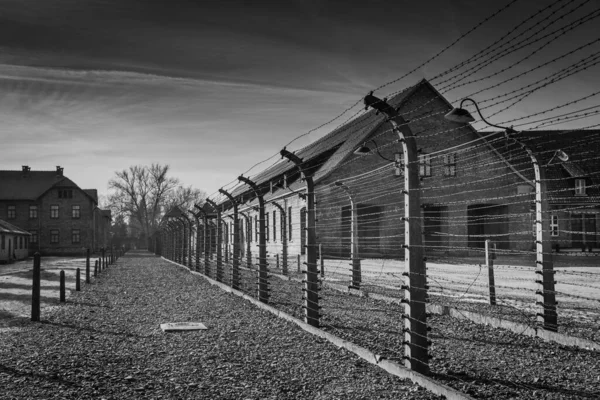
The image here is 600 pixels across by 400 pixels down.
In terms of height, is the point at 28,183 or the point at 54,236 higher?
the point at 28,183

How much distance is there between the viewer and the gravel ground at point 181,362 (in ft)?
15.9

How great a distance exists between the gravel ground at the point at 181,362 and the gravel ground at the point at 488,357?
1.83 ft

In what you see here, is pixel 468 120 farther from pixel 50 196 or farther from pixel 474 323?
pixel 50 196

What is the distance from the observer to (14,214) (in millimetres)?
56000

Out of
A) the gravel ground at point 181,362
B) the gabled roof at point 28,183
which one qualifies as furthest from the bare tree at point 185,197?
the gravel ground at point 181,362

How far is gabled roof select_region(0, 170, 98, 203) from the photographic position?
185 ft

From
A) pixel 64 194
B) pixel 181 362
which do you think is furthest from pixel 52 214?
pixel 181 362

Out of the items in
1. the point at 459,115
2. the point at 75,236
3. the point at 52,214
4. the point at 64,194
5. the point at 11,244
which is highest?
the point at 64,194

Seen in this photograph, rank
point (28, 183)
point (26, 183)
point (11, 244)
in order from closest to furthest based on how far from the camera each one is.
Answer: point (11, 244), point (26, 183), point (28, 183)

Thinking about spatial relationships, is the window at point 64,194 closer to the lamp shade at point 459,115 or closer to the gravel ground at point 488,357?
the gravel ground at point 488,357

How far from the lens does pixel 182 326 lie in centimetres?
845

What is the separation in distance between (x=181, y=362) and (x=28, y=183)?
59192mm

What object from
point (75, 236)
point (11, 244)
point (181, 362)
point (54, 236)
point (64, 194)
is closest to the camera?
point (181, 362)

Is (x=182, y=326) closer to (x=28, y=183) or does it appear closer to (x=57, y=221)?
(x=57, y=221)
